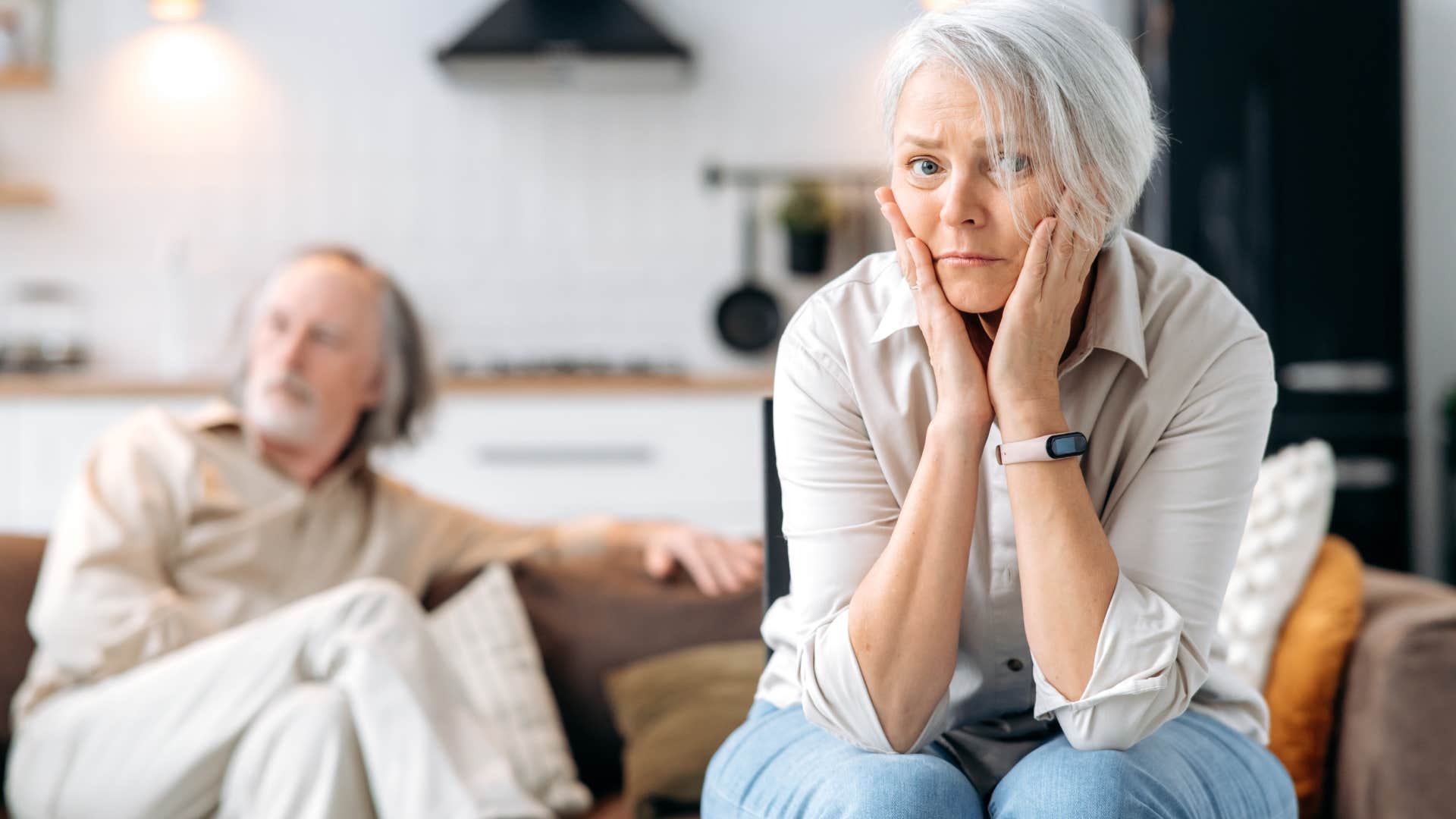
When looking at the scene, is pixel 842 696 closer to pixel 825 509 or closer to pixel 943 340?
pixel 825 509

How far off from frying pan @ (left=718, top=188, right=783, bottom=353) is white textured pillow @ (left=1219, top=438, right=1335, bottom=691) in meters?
2.58

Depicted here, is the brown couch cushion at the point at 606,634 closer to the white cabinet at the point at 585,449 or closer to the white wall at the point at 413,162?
the white cabinet at the point at 585,449

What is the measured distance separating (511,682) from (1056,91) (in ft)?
4.00

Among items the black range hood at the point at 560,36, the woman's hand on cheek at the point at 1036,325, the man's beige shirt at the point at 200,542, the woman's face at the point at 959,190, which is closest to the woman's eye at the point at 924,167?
the woman's face at the point at 959,190

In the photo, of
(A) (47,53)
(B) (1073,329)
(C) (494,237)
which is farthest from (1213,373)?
(A) (47,53)

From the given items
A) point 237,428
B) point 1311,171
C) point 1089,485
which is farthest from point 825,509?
point 1311,171

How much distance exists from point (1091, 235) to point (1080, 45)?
0.17m

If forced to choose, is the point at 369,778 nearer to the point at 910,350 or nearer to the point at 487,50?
the point at 910,350

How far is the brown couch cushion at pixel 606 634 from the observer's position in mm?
2053

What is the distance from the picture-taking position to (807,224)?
4.27 m

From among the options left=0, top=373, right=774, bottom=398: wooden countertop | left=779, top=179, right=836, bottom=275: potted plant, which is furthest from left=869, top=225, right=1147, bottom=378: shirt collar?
left=779, top=179, right=836, bottom=275: potted plant

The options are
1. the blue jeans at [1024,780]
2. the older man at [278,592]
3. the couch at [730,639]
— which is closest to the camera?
the blue jeans at [1024,780]

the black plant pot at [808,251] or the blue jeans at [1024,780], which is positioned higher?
the black plant pot at [808,251]

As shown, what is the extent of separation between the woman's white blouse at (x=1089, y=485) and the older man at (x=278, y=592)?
0.63m
